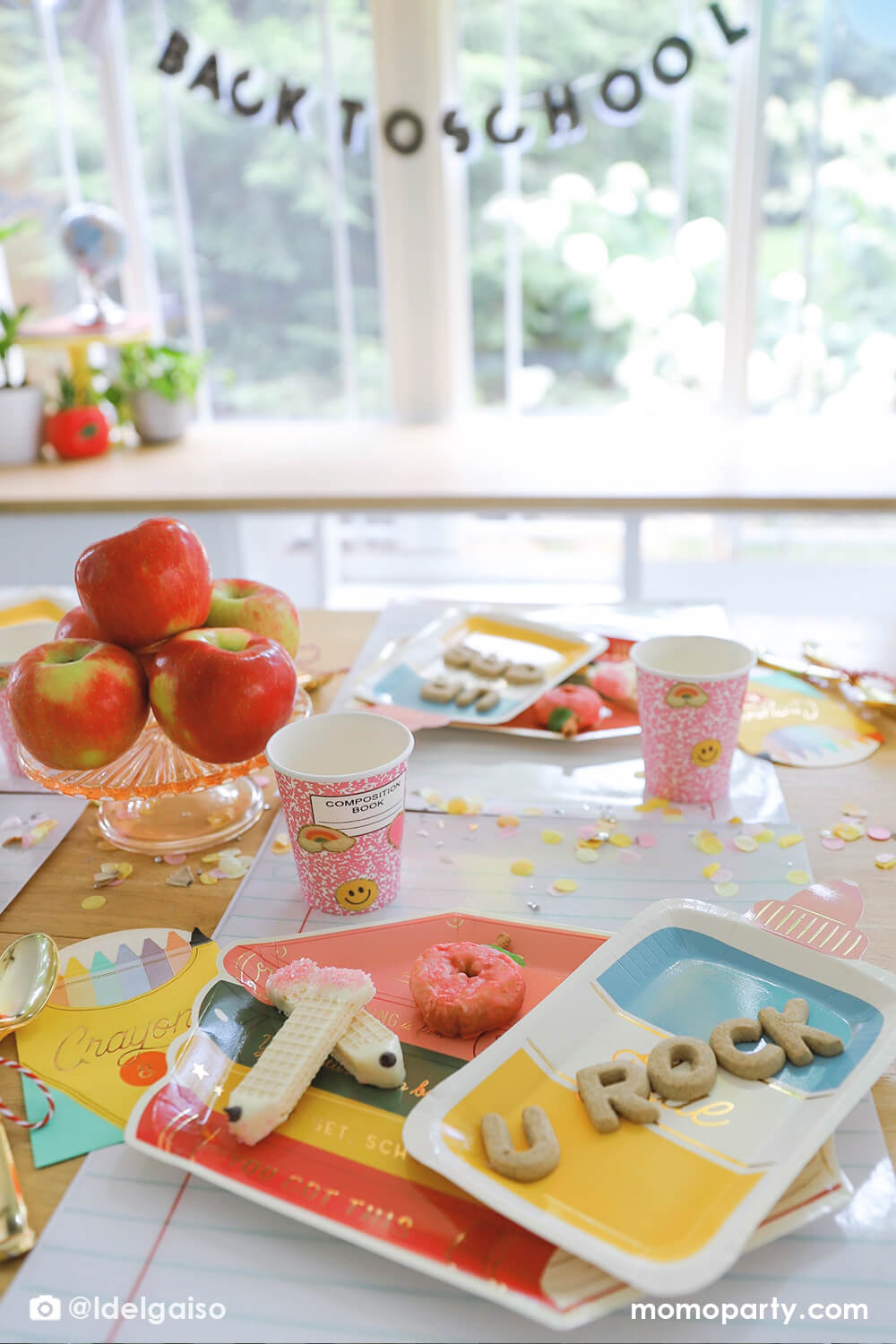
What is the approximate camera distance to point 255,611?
2.69 ft

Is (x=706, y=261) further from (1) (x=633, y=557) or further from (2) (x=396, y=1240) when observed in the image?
(2) (x=396, y=1240)

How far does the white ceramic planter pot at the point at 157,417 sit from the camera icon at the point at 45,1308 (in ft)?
6.88

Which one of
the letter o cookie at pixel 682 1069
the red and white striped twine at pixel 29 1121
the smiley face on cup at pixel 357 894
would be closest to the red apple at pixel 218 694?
the smiley face on cup at pixel 357 894

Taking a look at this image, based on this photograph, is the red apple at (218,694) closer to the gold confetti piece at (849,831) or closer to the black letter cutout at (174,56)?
the gold confetti piece at (849,831)

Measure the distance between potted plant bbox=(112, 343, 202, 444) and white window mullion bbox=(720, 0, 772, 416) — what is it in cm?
116

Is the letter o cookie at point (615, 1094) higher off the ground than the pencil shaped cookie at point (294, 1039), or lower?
lower

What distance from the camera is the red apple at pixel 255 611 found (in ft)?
2.68

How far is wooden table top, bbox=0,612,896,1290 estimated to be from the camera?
2.08 feet

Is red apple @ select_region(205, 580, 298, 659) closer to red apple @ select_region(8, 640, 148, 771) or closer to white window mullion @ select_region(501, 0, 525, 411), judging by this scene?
red apple @ select_region(8, 640, 148, 771)

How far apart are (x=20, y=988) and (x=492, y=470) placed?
161 centimetres

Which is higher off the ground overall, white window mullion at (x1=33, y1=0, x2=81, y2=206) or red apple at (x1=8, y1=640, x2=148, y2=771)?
white window mullion at (x1=33, y1=0, x2=81, y2=206)

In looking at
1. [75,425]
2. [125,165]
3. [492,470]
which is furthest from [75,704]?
[125,165]

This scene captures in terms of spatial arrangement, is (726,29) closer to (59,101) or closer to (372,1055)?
(59,101)

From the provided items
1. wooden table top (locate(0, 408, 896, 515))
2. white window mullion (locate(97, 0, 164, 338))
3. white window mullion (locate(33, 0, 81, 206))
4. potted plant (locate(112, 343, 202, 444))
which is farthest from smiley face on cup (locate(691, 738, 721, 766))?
white window mullion (locate(33, 0, 81, 206))
